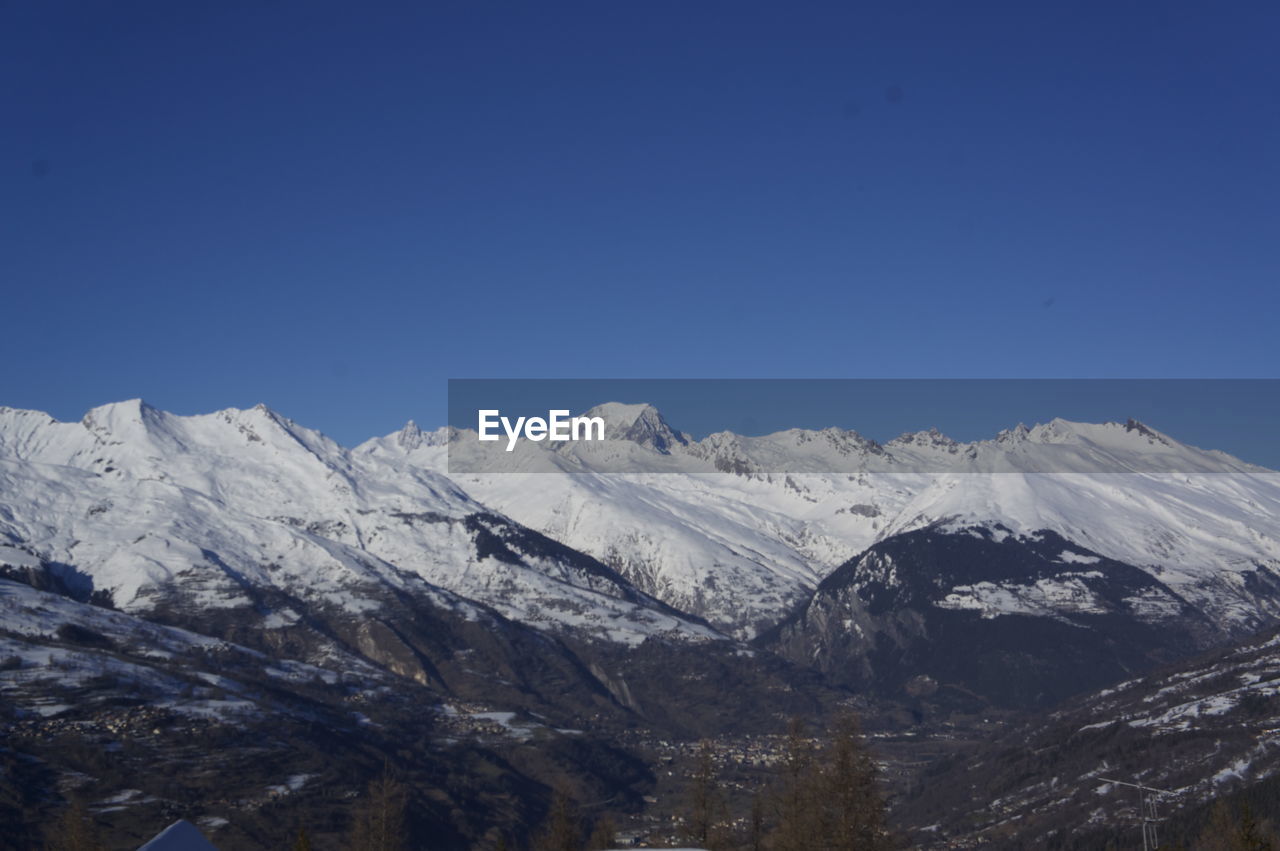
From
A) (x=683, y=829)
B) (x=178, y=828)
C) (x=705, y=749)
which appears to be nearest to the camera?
(x=178, y=828)

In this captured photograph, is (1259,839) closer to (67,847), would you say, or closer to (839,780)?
(839,780)

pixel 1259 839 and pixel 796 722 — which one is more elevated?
pixel 796 722

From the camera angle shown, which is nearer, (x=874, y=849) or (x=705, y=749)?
(x=874, y=849)

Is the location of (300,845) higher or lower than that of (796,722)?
lower

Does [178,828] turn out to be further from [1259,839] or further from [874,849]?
[1259,839]

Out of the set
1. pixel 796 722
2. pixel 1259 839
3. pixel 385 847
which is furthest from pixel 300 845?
pixel 1259 839

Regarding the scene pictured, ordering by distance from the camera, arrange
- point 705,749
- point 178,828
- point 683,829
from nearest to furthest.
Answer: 1. point 178,828
2. point 683,829
3. point 705,749

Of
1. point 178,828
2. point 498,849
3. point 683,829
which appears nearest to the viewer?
point 178,828

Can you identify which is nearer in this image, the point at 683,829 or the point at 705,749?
the point at 683,829

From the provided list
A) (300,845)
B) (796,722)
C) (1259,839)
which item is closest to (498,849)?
(300,845)
